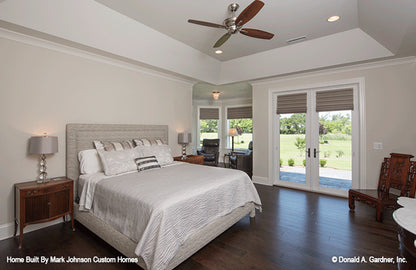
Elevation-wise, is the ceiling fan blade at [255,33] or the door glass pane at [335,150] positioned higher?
the ceiling fan blade at [255,33]

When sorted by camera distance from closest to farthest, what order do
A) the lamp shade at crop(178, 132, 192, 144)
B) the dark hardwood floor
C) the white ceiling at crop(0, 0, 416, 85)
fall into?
the dark hardwood floor
the white ceiling at crop(0, 0, 416, 85)
the lamp shade at crop(178, 132, 192, 144)

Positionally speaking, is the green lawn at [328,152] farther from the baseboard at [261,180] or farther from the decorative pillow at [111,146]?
the decorative pillow at [111,146]

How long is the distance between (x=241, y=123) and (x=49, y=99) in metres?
6.22

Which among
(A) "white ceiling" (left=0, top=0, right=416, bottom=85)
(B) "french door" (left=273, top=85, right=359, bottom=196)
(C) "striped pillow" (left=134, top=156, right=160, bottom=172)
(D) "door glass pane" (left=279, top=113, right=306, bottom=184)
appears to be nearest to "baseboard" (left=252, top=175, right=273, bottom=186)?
(B) "french door" (left=273, top=85, right=359, bottom=196)

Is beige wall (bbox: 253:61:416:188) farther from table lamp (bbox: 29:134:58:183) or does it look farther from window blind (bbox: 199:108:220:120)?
table lamp (bbox: 29:134:58:183)

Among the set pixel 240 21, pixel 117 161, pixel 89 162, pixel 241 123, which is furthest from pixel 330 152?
pixel 89 162

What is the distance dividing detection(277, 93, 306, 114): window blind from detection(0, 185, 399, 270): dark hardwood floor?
2.37m

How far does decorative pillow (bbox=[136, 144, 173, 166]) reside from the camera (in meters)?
3.48

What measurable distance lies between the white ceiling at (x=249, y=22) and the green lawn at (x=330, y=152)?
2211 mm

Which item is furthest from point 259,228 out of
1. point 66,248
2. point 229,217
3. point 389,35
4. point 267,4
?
point 389,35

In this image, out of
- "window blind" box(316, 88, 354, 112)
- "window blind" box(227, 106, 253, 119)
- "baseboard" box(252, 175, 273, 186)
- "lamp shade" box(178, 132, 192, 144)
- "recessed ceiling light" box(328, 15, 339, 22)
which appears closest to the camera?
"recessed ceiling light" box(328, 15, 339, 22)

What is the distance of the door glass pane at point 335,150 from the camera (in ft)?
13.6

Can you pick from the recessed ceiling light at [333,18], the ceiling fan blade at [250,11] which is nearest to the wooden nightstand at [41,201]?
the ceiling fan blade at [250,11]

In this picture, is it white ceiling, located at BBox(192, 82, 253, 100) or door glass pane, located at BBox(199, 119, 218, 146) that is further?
door glass pane, located at BBox(199, 119, 218, 146)
